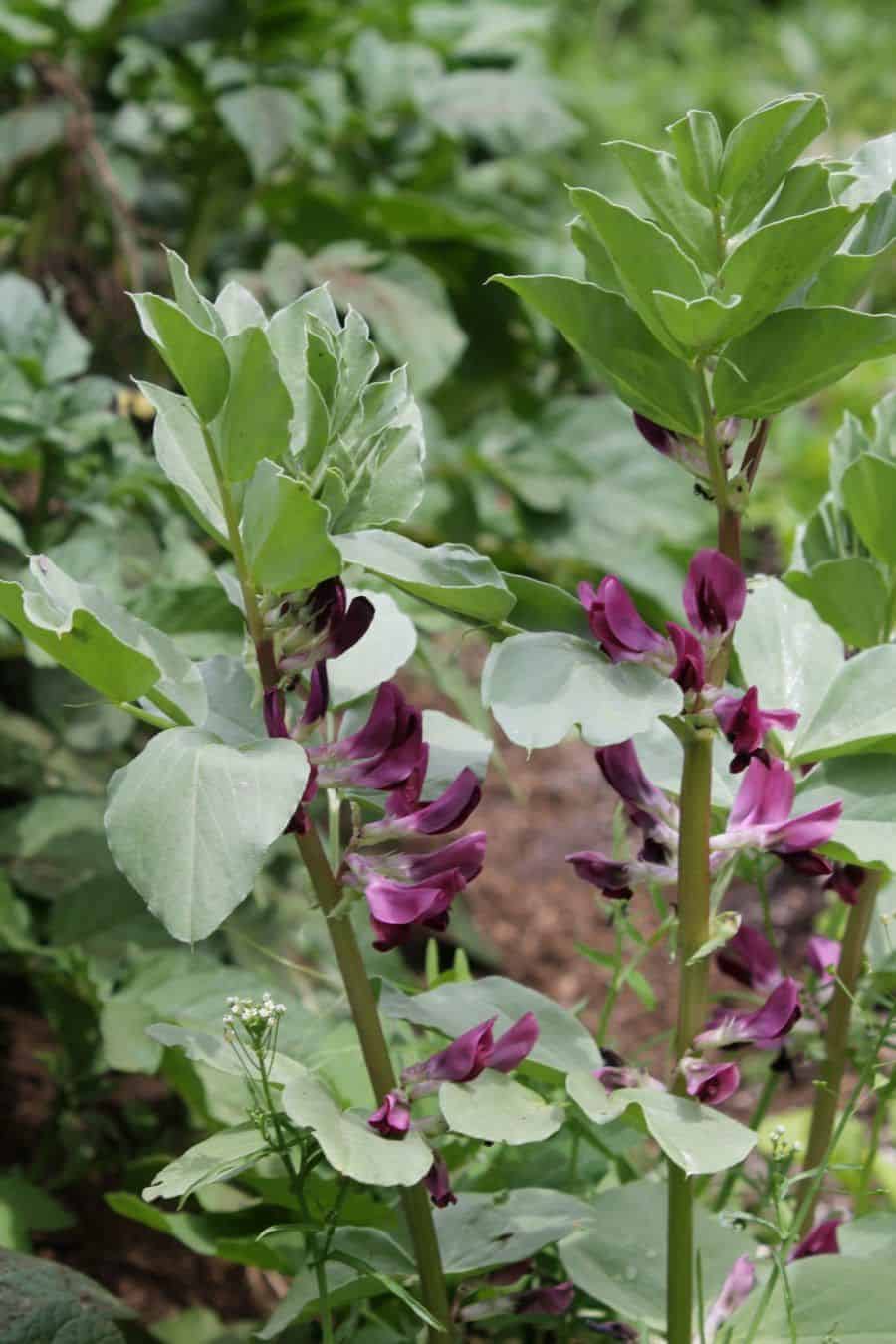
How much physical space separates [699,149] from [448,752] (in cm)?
33

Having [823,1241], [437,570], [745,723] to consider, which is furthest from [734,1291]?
[437,570]

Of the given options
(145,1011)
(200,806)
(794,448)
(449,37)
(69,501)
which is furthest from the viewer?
(794,448)

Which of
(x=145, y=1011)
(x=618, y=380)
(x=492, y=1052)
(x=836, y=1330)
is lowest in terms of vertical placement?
(x=145, y=1011)

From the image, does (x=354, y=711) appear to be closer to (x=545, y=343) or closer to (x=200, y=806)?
(x=200, y=806)

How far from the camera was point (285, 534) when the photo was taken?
0.68 metres

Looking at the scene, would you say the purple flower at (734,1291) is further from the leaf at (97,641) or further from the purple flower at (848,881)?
the leaf at (97,641)

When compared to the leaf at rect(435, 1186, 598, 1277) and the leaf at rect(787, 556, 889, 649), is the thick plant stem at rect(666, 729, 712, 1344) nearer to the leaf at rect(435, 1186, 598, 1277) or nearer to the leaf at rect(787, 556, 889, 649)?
the leaf at rect(435, 1186, 598, 1277)

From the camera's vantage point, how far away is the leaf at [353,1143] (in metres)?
0.71

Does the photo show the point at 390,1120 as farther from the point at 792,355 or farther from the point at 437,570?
the point at 792,355

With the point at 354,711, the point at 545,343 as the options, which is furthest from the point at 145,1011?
the point at 545,343

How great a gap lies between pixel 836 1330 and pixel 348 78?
2198mm

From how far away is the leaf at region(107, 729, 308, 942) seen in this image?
65cm

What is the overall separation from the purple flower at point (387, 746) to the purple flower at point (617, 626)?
0.10 meters

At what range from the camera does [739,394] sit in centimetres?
72
